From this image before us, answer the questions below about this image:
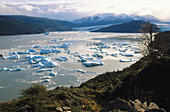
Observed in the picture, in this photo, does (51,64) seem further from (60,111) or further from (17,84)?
(60,111)

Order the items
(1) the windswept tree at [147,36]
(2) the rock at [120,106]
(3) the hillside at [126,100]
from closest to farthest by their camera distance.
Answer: (2) the rock at [120,106] < (3) the hillside at [126,100] < (1) the windswept tree at [147,36]

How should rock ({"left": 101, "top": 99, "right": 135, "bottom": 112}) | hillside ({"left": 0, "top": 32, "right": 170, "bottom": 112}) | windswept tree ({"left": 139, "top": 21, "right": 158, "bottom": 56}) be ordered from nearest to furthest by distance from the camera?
rock ({"left": 101, "top": 99, "right": 135, "bottom": 112}) < hillside ({"left": 0, "top": 32, "right": 170, "bottom": 112}) < windswept tree ({"left": 139, "top": 21, "right": 158, "bottom": 56})

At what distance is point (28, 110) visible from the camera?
6.33m

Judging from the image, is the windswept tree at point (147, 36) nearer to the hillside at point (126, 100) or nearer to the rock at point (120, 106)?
the hillside at point (126, 100)

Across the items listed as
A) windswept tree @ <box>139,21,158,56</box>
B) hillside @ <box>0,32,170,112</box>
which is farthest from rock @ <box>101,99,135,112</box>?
windswept tree @ <box>139,21,158,56</box>

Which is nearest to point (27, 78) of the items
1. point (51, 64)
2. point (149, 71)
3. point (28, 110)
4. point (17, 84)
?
point (17, 84)

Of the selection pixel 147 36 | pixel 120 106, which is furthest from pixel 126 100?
pixel 147 36

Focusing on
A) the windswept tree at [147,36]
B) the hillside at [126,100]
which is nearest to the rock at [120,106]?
the hillside at [126,100]

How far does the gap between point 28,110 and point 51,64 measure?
724 inches

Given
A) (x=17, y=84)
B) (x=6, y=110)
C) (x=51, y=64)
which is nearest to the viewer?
(x=6, y=110)

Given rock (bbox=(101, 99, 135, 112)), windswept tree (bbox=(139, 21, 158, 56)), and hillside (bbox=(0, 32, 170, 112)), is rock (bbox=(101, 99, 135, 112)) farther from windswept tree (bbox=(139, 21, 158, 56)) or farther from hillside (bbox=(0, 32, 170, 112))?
windswept tree (bbox=(139, 21, 158, 56))

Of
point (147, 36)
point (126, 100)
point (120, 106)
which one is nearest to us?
point (120, 106)

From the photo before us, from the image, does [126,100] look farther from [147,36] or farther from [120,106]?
[147,36]

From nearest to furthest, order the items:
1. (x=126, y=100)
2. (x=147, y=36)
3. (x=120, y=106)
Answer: (x=120, y=106) < (x=126, y=100) < (x=147, y=36)
